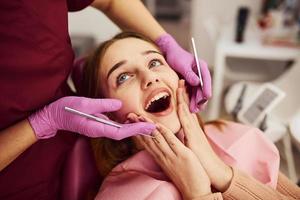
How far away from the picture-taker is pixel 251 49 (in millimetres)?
2105

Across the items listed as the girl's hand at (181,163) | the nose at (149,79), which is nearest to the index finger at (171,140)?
the girl's hand at (181,163)

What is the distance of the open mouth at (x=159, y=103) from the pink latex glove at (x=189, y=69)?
0.08 meters

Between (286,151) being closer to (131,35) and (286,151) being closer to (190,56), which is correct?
(190,56)

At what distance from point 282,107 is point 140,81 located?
4.61ft

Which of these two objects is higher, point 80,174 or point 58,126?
point 58,126

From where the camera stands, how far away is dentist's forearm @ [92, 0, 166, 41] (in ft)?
3.60

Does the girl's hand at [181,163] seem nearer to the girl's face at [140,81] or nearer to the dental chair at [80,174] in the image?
the girl's face at [140,81]

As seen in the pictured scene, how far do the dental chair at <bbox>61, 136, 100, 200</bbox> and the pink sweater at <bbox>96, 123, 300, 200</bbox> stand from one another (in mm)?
89

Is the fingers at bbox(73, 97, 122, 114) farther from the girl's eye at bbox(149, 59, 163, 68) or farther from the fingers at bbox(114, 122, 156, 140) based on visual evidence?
the girl's eye at bbox(149, 59, 163, 68)

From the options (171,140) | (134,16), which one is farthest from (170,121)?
(134,16)

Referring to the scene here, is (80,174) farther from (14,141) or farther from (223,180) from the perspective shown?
(223,180)

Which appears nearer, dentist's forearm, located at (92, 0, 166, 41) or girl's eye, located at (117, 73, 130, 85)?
girl's eye, located at (117, 73, 130, 85)

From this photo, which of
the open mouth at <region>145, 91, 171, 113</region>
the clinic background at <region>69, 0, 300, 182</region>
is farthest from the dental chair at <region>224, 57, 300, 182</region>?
the open mouth at <region>145, 91, 171, 113</region>

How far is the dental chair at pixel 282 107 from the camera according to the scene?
1781 millimetres
